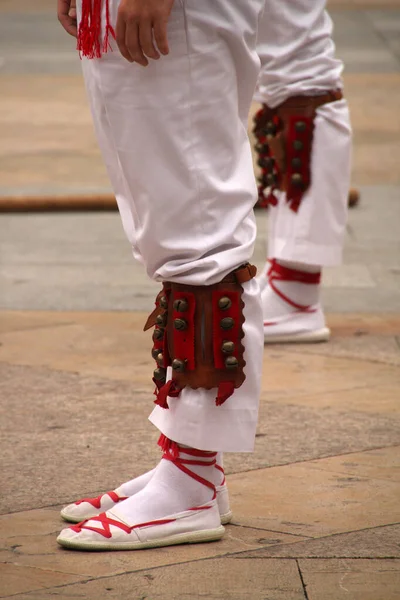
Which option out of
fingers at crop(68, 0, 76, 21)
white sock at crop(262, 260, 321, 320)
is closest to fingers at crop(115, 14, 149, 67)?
fingers at crop(68, 0, 76, 21)

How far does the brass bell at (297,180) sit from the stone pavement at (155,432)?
0.40 meters

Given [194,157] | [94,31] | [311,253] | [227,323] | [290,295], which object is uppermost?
[94,31]

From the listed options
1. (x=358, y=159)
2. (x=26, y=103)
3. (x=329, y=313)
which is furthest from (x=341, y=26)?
(x=329, y=313)

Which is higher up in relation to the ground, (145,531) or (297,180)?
(145,531)

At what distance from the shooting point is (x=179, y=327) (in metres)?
1.75

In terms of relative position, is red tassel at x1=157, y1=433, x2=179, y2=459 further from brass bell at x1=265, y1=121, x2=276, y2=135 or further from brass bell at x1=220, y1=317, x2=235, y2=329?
brass bell at x1=265, y1=121, x2=276, y2=135

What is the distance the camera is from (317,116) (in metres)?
2.82

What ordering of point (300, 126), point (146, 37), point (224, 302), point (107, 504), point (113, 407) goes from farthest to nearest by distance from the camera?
point (300, 126) → point (113, 407) → point (107, 504) → point (224, 302) → point (146, 37)

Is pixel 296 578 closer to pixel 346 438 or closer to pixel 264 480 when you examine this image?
pixel 264 480

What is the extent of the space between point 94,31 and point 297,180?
1.23 meters

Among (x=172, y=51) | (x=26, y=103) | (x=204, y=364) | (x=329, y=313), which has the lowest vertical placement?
(x=26, y=103)

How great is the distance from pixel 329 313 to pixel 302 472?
1.20 m

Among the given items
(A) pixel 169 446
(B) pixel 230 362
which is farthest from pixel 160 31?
(A) pixel 169 446

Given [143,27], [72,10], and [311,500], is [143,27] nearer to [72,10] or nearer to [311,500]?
[72,10]
